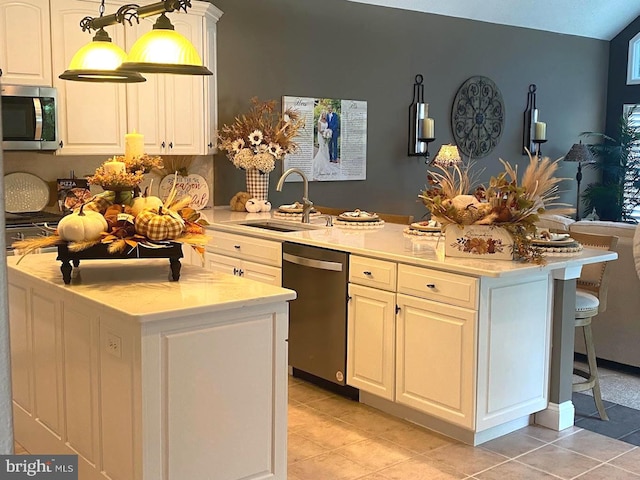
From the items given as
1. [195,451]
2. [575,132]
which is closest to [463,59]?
[575,132]

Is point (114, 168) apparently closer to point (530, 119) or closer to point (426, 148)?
A: point (426, 148)

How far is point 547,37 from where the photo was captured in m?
8.05

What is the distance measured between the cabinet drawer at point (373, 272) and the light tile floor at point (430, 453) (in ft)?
2.46

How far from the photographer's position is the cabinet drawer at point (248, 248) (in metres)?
4.61

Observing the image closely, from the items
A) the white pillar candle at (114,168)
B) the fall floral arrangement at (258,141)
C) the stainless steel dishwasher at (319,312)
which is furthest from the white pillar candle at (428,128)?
the white pillar candle at (114,168)

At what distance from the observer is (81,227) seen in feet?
9.23

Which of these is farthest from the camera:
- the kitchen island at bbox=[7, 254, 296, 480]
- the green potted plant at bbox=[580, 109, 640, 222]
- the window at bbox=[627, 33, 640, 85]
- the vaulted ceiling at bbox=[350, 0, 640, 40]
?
the window at bbox=[627, 33, 640, 85]

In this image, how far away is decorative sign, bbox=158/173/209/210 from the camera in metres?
5.74

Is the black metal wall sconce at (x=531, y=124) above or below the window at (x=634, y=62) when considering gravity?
below

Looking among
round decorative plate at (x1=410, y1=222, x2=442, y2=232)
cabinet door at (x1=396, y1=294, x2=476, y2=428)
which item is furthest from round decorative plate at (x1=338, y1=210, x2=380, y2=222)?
cabinet door at (x1=396, y1=294, x2=476, y2=428)

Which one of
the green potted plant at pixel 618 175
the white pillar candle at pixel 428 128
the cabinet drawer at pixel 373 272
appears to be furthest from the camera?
the green potted plant at pixel 618 175

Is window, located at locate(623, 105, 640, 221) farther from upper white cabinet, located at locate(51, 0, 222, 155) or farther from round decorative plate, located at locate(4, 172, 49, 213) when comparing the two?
round decorative plate, located at locate(4, 172, 49, 213)

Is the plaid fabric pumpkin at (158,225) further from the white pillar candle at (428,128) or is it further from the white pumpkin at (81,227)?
the white pillar candle at (428,128)

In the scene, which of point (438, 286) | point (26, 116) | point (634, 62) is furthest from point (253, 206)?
point (634, 62)
